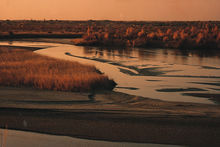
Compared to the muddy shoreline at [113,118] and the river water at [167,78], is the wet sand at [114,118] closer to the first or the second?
the muddy shoreline at [113,118]

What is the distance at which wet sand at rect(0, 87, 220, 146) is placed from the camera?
23.5ft

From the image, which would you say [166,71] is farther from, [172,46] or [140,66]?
[172,46]

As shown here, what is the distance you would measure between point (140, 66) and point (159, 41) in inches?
801

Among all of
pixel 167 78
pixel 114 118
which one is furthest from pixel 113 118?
pixel 167 78

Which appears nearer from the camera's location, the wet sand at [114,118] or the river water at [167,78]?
the wet sand at [114,118]

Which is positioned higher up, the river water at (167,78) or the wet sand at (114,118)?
the river water at (167,78)

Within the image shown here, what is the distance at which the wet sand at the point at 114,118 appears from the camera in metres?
7.17

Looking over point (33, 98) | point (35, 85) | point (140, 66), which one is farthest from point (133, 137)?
point (140, 66)

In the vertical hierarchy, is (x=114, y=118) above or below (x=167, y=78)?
below

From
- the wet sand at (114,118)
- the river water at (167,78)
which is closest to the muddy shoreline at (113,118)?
the wet sand at (114,118)

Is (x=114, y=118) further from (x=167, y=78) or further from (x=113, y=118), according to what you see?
(x=167, y=78)

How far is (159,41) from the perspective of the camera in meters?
40.6

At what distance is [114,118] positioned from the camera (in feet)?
27.3

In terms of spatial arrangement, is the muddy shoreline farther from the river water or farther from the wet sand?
the river water
